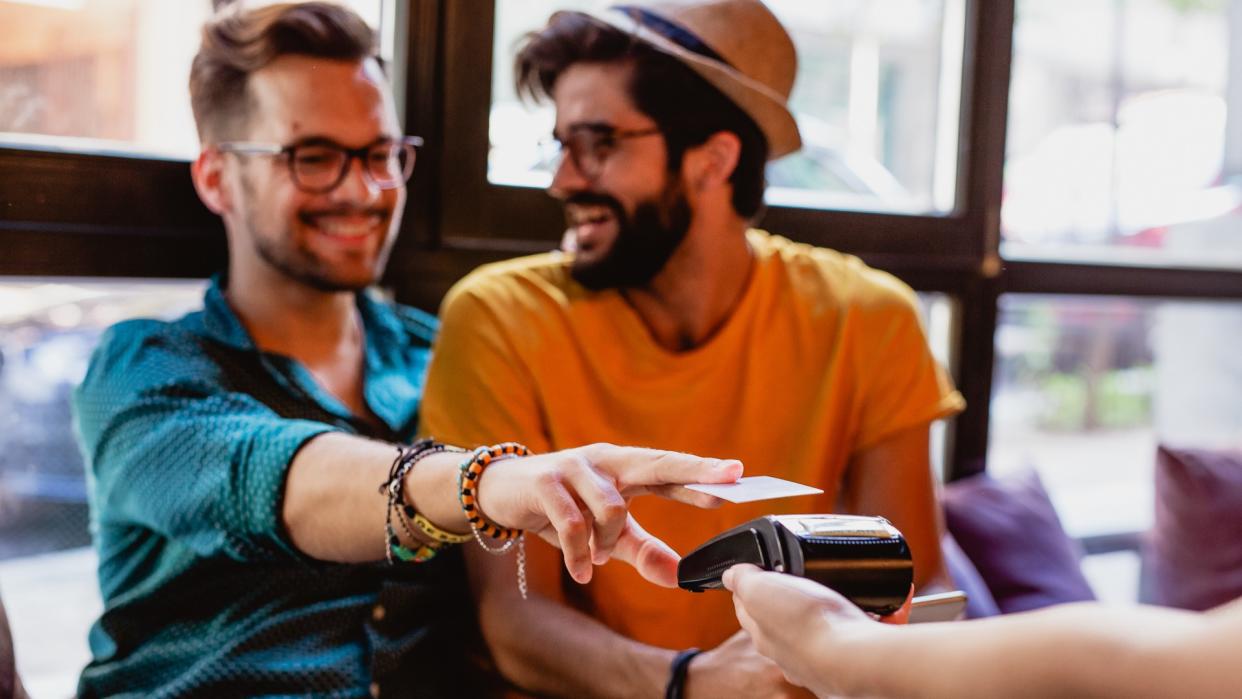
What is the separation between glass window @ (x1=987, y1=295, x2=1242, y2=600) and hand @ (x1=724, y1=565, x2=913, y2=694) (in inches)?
78.1

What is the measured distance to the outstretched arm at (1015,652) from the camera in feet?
1.84

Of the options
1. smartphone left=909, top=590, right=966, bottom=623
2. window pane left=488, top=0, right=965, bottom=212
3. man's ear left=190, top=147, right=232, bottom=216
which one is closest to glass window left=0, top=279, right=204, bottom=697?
man's ear left=190, top=147, right=232, bottom=216

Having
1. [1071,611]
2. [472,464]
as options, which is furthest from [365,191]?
[1071,611]

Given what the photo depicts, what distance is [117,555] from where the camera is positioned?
148 centimetres

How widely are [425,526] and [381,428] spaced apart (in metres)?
0.48

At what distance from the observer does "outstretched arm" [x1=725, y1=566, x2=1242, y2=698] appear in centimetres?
56

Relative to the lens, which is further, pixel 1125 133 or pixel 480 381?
pixel 1125 133

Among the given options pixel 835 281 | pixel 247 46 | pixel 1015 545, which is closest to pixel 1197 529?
pixel 1015 545

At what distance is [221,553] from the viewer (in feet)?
4.45

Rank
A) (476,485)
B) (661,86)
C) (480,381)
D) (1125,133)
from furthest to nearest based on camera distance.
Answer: (1125,133)
(661,86)
(480,381)
(476,485)

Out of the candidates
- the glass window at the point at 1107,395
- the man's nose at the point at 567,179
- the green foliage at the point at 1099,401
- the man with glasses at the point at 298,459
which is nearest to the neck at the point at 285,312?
the man with glasses at the point at 298,459

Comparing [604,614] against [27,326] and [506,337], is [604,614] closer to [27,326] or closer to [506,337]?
[506,337]

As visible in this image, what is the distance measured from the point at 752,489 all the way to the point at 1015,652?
12.7 inches

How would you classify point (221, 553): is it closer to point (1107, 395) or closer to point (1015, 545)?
point (1015, 545)
